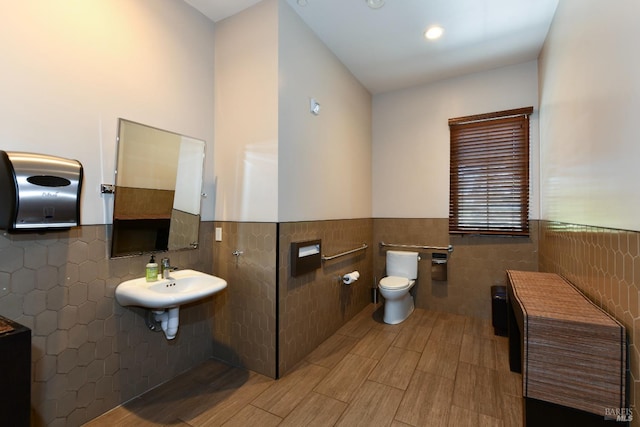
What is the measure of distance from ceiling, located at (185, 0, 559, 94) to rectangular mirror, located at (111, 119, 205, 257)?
1193 mm

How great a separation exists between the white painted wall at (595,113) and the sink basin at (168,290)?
2.08m

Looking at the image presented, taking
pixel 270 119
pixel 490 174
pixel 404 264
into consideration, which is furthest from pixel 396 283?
pixel 270 119

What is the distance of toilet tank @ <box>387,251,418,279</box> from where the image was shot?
3.37m

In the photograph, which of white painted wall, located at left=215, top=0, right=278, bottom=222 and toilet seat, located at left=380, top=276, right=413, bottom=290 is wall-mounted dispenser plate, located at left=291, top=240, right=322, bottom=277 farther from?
toilet seat, located at left=380, top=276, right=413, bottom=290

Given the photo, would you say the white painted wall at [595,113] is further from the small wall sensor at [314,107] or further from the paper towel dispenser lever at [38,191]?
the paper towel dispenser lever at [38,191]

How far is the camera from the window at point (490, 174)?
2.97 meters

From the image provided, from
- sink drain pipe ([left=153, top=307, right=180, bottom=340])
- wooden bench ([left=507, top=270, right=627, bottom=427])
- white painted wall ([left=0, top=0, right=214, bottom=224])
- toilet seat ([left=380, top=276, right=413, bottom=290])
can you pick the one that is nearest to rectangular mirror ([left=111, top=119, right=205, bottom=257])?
white painted wall ([left=0, top=0, right=214, bottom=224])

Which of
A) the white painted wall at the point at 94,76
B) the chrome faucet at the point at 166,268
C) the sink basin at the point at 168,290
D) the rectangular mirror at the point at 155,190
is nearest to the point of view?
the white painted wall at the point at 94,76

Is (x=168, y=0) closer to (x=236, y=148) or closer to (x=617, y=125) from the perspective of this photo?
(x=236, y=148)

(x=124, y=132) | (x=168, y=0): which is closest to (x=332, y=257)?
(x=124, y=132)

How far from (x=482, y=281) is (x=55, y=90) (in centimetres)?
398

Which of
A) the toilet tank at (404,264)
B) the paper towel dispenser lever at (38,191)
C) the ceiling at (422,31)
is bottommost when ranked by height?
the toilet tank at (404,264)

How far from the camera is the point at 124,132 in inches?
70.0

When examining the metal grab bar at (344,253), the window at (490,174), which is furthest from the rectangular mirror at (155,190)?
the window at (490,174)
